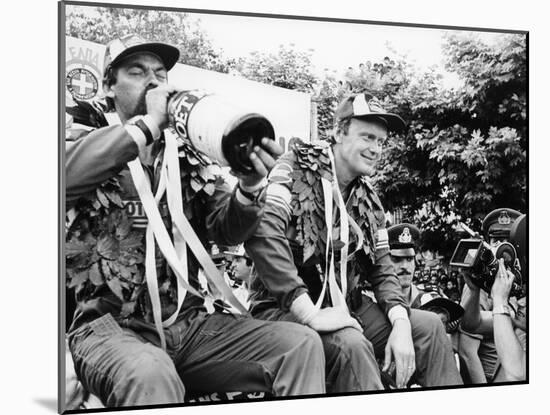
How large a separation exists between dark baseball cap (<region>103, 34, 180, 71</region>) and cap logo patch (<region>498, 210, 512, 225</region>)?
2305mm

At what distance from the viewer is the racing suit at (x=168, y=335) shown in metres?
4.96

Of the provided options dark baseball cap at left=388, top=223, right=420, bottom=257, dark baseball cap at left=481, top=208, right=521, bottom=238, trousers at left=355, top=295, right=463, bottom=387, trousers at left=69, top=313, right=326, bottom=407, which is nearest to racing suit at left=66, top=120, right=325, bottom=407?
trousers at left=69, top=313, right=326, bottom=407

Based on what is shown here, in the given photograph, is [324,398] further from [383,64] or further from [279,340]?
[383,64]

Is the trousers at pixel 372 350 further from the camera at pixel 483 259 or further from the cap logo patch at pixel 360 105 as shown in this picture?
the cap logo patch at pixel 360 105

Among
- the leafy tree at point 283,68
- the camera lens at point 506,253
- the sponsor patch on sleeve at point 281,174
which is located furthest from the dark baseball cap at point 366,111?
the camera lens at point 506,253

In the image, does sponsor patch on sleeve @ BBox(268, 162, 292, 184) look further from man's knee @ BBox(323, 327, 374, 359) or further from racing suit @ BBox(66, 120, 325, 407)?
man's knee @ BBox(323, 327, 374, 359)

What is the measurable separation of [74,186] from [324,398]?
1865 mm

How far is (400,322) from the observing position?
5707mm

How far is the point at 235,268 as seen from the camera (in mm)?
5273

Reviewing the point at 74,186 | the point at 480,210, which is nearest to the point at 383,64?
the point at 480,210

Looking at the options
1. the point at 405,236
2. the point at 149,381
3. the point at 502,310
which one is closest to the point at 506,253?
the point at 502,310

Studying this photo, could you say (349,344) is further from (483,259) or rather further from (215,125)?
(215,125)

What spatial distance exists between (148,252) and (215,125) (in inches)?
30.5

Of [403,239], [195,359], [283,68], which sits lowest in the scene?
[195,359]
